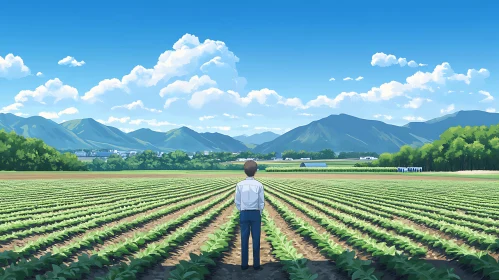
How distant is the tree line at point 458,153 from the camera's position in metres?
123

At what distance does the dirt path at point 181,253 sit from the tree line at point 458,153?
403 ft

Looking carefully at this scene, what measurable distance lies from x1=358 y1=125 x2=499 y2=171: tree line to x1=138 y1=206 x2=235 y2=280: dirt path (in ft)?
403

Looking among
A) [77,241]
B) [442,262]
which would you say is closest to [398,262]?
[442,262]

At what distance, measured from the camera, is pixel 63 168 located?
12450 centimetres

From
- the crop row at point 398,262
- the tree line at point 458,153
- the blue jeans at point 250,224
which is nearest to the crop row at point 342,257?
the crop row at point 398,262

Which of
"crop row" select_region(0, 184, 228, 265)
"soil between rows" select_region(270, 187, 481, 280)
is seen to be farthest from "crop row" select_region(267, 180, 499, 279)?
"crop row" select_region(0, 184, 228, 265)

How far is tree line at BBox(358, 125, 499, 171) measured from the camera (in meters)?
123

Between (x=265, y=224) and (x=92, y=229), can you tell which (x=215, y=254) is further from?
(x=92, y=229)

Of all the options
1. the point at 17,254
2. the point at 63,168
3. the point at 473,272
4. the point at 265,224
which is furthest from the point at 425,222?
the point at 63,168

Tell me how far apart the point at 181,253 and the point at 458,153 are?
128212 millimetres

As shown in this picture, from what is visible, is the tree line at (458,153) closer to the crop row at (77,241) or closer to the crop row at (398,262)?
the crop row at (77,241)

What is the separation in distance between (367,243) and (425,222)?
7.19 m

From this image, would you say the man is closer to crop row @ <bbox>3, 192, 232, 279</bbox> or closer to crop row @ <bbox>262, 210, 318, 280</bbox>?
crop row @ <bbox>262, 210, 318, 280</bbox>

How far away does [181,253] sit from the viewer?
13281 mm
